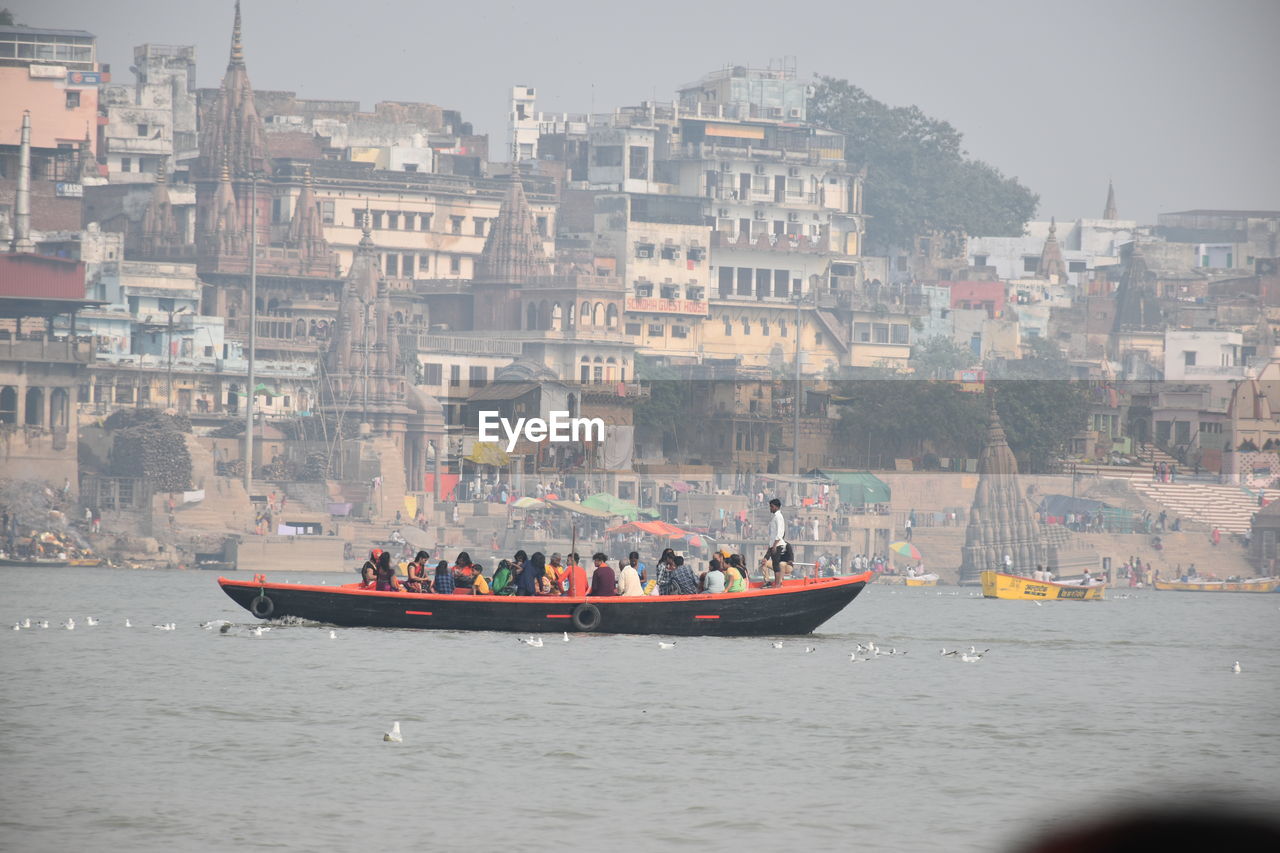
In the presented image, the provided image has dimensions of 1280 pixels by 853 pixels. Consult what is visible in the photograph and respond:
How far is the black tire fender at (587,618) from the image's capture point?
39.9m

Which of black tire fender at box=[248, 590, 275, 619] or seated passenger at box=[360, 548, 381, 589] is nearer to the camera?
seated passenger at box=[360, 548, 381, 589]

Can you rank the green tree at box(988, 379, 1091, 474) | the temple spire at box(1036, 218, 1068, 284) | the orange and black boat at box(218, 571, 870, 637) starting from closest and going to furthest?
the orange and black boat at box(218, 571, 870, 637), the green tree at box(988, 379, 1091, 474), the temple spire at box(1036, 218, 1068, 284)

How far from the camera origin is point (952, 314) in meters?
142

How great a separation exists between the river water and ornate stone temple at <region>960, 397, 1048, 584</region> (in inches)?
1886

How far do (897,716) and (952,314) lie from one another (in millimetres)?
108900

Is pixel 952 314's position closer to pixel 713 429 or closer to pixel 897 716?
pixel 713 429

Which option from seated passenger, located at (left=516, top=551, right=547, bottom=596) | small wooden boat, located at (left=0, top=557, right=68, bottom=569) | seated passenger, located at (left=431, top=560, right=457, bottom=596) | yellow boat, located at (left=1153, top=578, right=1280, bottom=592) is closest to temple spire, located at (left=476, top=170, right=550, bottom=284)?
small wooden boat, located at (left=0, top=557, right=68, bottom=569)

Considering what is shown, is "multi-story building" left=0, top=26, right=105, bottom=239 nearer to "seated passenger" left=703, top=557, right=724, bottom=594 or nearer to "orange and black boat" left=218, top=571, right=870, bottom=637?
"orange and black boat" left=218, top=571, right=870, bottom=637

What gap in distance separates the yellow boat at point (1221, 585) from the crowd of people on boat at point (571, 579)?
206 feet

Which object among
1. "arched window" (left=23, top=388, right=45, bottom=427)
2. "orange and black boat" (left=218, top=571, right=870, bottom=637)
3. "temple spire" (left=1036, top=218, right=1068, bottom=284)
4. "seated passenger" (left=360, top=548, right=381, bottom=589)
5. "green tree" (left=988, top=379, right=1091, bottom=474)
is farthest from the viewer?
"temple spire" (left=1036, top=218, right=1068, bottom=284)

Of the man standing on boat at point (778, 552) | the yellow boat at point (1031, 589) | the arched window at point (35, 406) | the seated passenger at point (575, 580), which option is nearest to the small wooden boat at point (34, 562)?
the arched window at point (35, 406)

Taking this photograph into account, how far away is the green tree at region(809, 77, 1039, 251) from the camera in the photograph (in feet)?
547

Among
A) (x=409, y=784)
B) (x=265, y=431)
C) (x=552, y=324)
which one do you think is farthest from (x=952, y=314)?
(x=409, y=784)

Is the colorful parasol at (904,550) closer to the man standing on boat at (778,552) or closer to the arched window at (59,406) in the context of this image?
the arched window at (59,406)
